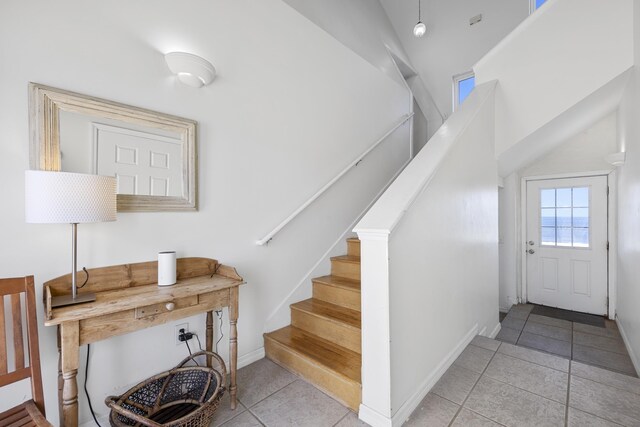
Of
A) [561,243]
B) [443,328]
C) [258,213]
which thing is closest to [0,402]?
[258,213]

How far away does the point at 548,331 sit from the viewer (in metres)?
3.45

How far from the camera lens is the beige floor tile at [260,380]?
5.89ft

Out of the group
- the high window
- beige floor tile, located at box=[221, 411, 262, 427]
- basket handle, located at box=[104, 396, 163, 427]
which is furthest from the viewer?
the high window

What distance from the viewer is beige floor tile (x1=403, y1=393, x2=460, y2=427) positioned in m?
1.53

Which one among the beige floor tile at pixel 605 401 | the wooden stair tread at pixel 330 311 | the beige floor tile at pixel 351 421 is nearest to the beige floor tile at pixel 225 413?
the beige floor tile at pixel 351 421

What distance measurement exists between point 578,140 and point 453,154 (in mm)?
3264

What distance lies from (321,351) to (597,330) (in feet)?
11.6

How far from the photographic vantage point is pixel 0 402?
50.4 inches

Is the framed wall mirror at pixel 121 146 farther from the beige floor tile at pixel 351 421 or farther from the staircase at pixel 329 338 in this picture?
the beige floor tile at pixel 351 421

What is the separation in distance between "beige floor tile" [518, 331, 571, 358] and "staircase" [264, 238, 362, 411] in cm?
220

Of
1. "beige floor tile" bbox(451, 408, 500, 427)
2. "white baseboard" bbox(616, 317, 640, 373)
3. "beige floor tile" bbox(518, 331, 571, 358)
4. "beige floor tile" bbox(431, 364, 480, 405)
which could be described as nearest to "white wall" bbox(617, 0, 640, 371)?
"white baseboard" bbox(616, 317, 640, 373)

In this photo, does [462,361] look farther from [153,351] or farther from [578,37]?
[578,37]

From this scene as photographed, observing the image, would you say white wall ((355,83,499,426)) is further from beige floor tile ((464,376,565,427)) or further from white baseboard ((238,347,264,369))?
white baseboard ((238,347,264,369))

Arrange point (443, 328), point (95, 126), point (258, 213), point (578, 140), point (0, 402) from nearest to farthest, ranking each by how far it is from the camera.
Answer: point (0, 402), point (95, 126), point (443, 328), point (258, 213), point (578, 140)
